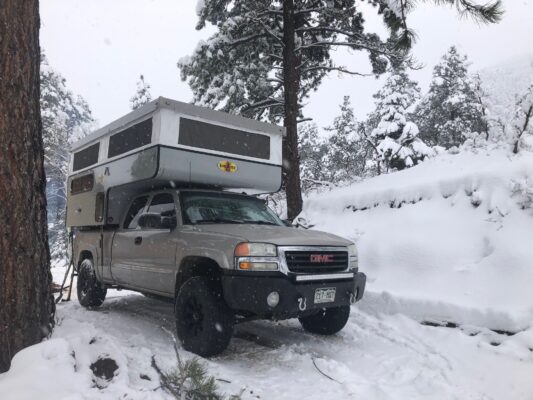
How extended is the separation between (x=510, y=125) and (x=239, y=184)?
5.22m

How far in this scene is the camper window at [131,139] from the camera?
6.08 meters

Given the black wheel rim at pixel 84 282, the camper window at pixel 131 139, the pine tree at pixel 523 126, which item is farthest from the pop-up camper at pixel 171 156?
the pine tree at pixel 523 126

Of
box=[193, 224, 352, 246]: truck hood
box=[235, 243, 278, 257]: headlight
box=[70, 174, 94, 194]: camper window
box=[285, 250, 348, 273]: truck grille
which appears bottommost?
box=[285, 250, 348, 273]: truck grille

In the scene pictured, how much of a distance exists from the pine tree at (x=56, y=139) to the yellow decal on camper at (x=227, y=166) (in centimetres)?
2525

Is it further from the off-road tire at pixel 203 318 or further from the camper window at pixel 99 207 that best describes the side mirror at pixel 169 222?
the camper window at pixel 99 207

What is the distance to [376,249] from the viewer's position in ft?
24.9

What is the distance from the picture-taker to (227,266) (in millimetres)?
4742

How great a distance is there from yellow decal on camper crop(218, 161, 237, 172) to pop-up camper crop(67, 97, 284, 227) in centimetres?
1

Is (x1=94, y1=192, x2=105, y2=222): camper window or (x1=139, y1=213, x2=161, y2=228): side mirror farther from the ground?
A: (x1=94, y1=192, x2=105, y2=222): camper window

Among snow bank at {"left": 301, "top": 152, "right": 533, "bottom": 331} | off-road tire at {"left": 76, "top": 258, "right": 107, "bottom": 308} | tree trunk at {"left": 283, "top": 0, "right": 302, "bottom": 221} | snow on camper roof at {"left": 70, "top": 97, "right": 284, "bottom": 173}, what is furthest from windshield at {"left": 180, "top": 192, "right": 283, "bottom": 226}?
tree trunk at {"left": 283, "top": 0, "right": 302, "bottom": 221}

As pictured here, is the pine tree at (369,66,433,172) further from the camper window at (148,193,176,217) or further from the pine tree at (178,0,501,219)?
the camper window at (148,193,176,217)

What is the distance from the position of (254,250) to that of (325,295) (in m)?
0.97

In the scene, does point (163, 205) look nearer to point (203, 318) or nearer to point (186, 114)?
point (186, 114)

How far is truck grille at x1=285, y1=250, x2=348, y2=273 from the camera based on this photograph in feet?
15.7
